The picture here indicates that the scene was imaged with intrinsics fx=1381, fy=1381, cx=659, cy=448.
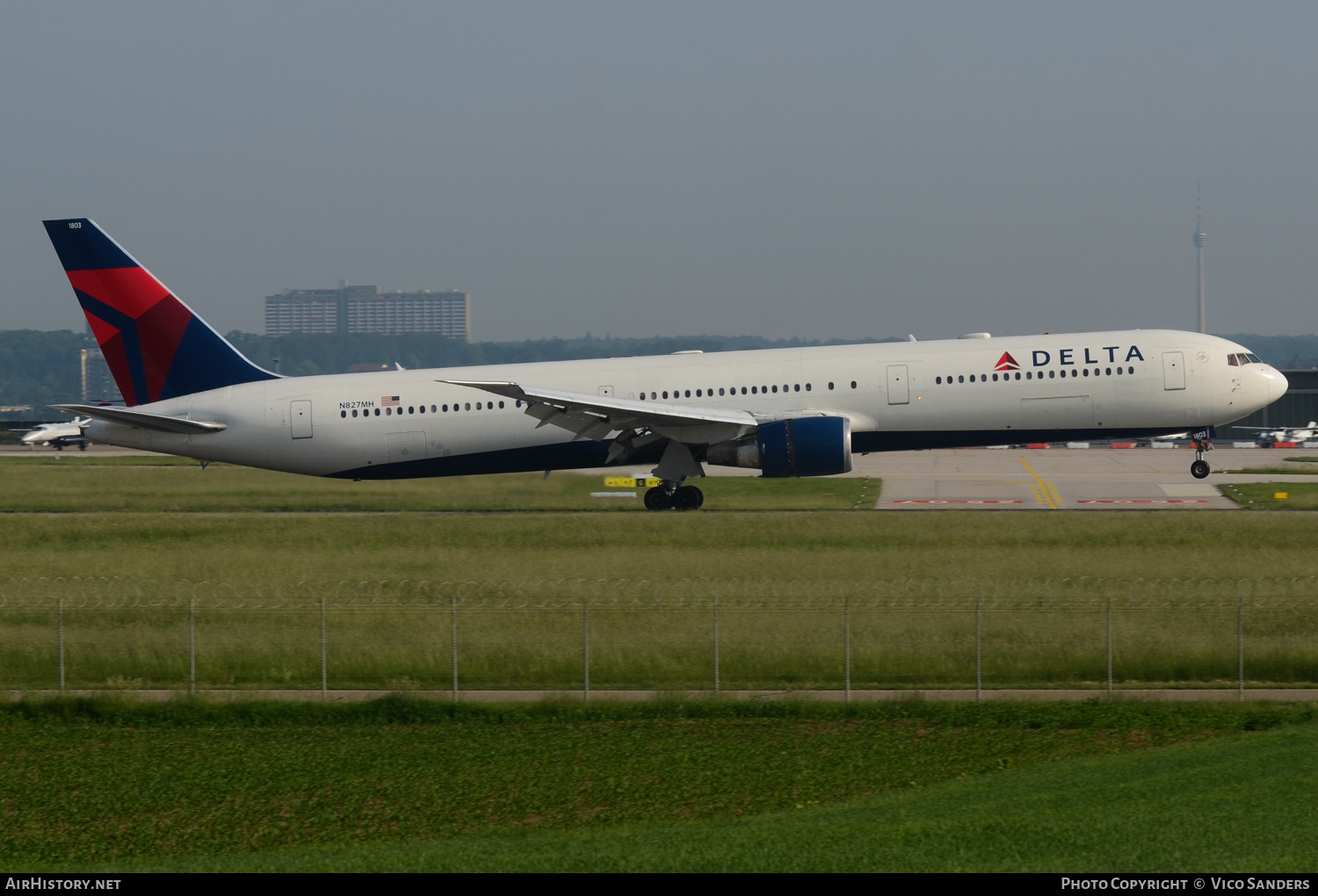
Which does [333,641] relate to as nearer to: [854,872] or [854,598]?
[854,598]

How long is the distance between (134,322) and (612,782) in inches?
1128

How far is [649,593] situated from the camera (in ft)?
84.0

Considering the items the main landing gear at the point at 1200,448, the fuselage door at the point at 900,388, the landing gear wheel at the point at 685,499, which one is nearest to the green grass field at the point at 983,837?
the fuselage door at the point at 900,388

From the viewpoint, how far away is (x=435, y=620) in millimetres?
23781

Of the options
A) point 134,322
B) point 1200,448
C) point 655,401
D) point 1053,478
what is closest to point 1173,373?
point 1200,448

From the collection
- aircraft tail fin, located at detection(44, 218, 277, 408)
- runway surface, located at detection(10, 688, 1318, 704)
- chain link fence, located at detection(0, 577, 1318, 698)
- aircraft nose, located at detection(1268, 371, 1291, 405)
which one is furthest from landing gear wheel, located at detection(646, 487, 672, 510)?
runway surface, located at detection(10, 688, 1318, 704)

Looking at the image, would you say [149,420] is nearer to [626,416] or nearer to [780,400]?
[626,416]

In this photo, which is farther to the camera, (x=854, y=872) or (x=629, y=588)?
(x=629, y=588)

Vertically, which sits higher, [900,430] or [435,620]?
[900,430]

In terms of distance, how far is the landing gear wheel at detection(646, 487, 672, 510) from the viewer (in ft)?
130

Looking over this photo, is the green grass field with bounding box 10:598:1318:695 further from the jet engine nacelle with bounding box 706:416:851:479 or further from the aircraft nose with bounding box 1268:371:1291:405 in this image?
the aircraft nose with bounding box 1268:371:1291:405

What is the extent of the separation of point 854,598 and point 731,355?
17.0 metres

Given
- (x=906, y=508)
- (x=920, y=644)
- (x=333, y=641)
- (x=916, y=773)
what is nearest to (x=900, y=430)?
(x=906, y=508)
